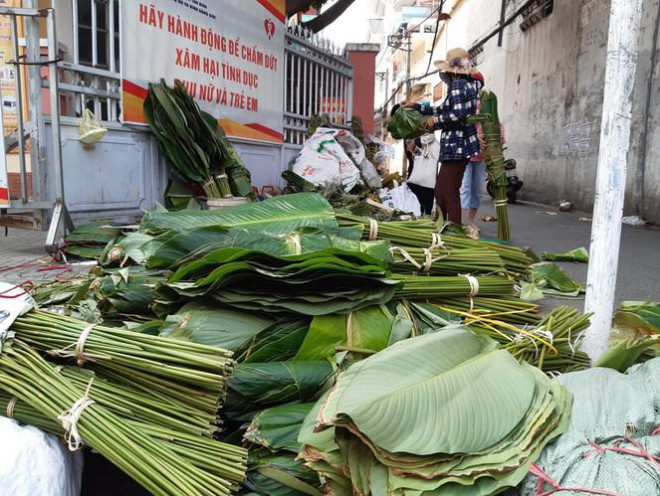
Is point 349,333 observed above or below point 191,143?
below

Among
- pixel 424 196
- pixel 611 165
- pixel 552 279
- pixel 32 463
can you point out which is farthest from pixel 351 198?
pixel 32 463

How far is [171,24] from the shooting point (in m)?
5.49

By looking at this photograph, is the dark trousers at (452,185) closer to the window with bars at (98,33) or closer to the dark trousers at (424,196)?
the dark trousers at (424,196)

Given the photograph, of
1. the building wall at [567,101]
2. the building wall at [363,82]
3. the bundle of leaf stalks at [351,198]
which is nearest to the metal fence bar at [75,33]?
the bundle of leaf stalks at [351,198]

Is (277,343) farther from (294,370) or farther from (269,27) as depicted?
(269,27)

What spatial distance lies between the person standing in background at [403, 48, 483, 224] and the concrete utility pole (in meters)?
2.72

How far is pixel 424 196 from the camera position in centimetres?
664

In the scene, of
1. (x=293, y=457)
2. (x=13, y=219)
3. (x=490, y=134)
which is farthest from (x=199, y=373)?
(x=490, y=134)

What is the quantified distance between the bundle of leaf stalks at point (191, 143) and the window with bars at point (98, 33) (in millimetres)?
453

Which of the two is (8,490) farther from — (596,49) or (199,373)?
(596,49)

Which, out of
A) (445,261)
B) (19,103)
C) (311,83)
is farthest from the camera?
(311,83)

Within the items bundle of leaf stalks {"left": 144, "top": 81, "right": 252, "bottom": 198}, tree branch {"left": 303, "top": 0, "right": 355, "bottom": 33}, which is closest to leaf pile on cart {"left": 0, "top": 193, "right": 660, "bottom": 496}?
bundle of leaf stalks {"left": 144, "top": 81, "right": 252, "bottom": 198}

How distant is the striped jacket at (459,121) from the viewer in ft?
15.7

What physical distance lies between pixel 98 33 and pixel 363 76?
7729 mm
